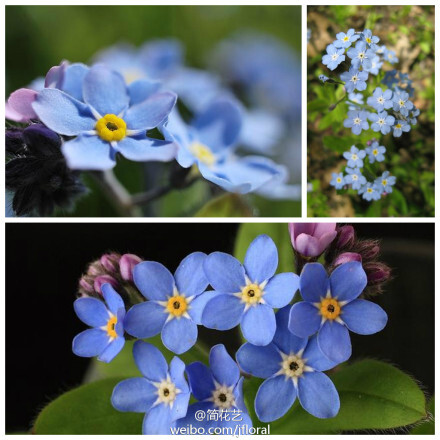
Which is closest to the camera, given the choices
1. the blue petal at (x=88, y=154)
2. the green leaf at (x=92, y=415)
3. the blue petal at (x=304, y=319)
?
the blue petal at (x=88, y=154)

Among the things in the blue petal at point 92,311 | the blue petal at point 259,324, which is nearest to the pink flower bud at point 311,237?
the blue petal at point 259,324

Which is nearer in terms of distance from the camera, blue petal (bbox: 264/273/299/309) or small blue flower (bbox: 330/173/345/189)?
blue petal (bbox: 264/273/299/309)

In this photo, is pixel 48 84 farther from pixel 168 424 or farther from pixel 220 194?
pixel 168 424

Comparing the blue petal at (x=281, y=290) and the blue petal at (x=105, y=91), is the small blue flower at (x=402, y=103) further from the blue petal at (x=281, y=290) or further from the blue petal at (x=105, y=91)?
the blue petal at (x=105, y=91)

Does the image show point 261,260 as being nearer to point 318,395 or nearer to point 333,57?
point 318,395

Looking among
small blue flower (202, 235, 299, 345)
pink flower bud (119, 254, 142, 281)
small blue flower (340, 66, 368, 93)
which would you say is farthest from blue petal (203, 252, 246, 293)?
small blue flower (340, 66, 368, 93)

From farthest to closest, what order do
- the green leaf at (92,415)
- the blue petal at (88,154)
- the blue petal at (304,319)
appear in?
the green leaf at (92,415) → the blue petal at (304,319) → the blue petal at (88,154)

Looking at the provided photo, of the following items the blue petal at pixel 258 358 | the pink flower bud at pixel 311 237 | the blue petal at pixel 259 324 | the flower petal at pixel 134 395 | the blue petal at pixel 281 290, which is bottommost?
the flower petal at pixel 134 395

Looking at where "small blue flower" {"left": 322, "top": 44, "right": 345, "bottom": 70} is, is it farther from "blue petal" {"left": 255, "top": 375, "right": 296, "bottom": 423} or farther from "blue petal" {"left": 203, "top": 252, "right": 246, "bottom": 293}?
"blue petal" {"left": 255, "top": 375, "right": 296, "bottom": 423}

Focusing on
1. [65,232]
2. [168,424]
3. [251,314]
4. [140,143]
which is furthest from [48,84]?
[168,424]
